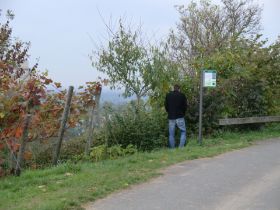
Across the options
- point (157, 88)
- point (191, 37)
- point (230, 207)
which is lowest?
point (230, 207)

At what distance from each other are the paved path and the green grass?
0.26 meters

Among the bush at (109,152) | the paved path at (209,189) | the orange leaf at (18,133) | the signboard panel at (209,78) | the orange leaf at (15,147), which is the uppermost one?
the signboard panel at (209,78)

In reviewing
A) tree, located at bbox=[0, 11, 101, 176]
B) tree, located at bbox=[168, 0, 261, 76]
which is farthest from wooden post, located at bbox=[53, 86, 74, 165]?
tree, located at bbox=[168, 0, 261, 76]

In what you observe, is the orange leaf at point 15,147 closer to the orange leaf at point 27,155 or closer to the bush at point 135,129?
the orange leaf at point 27,155

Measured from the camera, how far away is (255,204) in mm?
6859

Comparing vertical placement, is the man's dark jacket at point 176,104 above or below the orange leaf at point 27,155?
above

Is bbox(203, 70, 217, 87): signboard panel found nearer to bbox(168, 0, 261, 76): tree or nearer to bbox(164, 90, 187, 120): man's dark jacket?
bbox(164, 90, 187, 120): man's dark jacket

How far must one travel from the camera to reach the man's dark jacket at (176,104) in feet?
44.2

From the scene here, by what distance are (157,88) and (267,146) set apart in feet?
14.1

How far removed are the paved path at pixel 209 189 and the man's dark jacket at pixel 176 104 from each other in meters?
2.95

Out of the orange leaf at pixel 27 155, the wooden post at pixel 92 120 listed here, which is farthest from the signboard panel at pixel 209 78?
the orange leaf at pixel 27 155

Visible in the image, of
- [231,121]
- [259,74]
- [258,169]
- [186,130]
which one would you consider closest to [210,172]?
[258,169]

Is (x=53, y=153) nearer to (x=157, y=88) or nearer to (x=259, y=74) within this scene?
(x=157, y=88)

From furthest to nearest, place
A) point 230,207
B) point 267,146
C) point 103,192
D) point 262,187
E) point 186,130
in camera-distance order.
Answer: point 186,130, point 267,146, point 262,187, point 103,192, point 230,207
